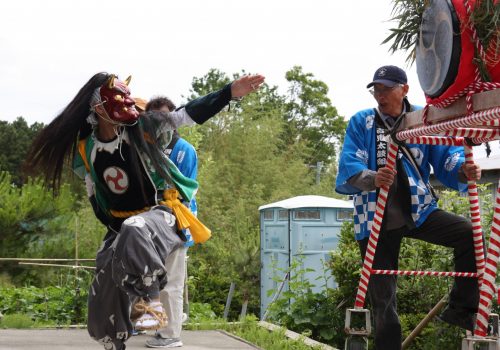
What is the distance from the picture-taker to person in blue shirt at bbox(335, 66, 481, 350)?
221 inches

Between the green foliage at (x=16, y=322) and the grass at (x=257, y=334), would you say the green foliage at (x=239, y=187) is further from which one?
the green foliage at (x=16, y=322)

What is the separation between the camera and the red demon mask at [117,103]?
534 cm

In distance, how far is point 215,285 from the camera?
14438 millimetres

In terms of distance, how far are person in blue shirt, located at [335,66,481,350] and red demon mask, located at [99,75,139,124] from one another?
1305 mm

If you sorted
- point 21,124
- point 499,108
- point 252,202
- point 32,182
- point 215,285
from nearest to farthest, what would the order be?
point 499,108, point 215,285, point 32,182, point 252,202, point 21,124

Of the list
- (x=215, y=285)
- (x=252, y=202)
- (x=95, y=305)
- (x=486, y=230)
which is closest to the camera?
(x=95, y=305)

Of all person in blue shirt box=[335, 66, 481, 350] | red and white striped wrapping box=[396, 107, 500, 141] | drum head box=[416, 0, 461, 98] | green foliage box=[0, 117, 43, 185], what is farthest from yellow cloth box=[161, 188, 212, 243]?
green foliage box=[0, 117, 43, 185]

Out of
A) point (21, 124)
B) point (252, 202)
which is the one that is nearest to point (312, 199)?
point (252, 202)

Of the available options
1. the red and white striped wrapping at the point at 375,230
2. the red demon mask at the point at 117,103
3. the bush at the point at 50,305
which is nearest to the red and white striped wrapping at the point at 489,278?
the red and white striped wrapping at the point at 375,230

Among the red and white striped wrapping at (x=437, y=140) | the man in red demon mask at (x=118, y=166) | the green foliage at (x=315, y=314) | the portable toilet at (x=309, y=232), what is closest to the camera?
the red and white striped wrapping at (x=437, y=140)

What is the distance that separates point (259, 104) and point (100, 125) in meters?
18.3

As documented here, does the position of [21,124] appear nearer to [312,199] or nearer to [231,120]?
[231,120]

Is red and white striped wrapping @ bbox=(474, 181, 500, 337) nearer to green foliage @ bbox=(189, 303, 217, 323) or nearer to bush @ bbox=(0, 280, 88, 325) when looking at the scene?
green foliage @ bbox=(189, 303, 217, 323)

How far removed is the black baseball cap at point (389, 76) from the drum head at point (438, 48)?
3.46ft
